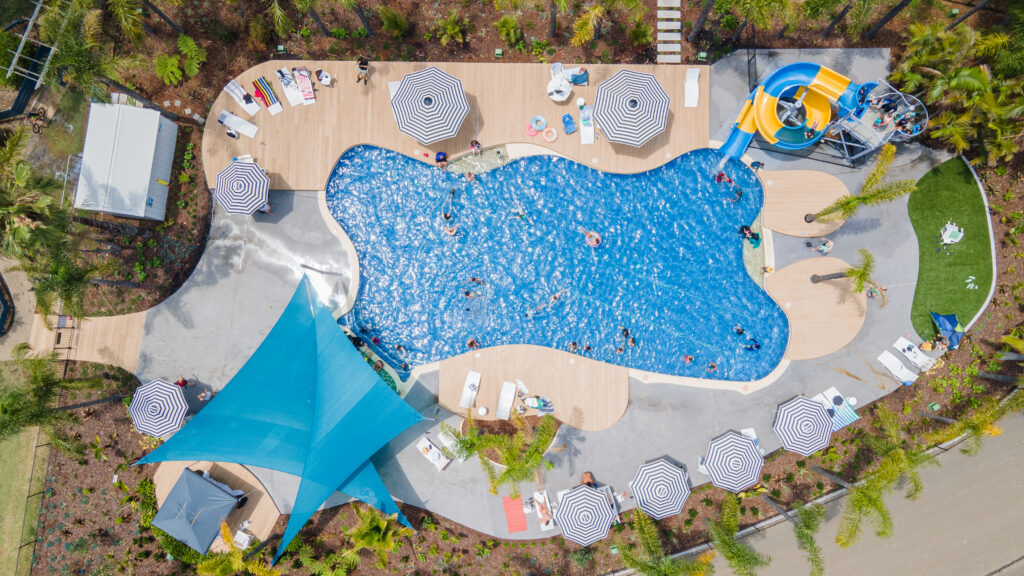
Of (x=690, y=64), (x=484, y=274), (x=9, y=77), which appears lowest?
(x=484, y=274)

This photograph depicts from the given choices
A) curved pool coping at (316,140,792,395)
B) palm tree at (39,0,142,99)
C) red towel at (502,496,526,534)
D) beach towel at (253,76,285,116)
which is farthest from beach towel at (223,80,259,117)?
red towel at (502,496,526,534)

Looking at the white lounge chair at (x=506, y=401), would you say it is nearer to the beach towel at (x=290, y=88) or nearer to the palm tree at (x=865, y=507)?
the palm tree at (x=865, y=507)

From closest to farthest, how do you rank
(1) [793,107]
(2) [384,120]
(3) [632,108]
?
(3) [632,108], (1) [793,107], (2) [384,120]

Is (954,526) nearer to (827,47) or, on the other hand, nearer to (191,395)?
(827,47)

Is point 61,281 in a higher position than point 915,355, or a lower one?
higher

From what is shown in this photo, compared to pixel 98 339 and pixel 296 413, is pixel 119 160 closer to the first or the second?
pixel 98 339

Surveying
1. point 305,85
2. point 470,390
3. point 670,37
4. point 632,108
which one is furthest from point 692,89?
point 305,85

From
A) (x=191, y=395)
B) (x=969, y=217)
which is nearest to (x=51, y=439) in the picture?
(x=191, y=395)

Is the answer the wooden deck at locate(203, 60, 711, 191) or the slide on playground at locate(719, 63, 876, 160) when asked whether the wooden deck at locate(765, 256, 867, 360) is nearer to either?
the slide on playground at locate(719, 63, 876, 160)
